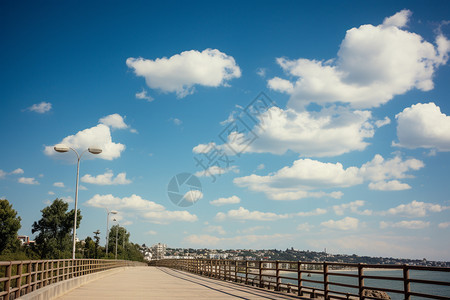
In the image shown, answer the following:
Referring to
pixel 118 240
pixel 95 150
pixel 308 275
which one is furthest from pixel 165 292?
pixel 118 240

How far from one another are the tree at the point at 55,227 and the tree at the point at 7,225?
63.4 feet

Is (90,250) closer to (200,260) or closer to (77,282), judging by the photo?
(200,260)

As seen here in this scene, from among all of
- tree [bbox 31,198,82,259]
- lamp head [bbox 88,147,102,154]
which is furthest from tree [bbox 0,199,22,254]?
lamp head [bbox 88,147,102,154]

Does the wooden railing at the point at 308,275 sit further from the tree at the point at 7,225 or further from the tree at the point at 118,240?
the tree at the point at 118,240

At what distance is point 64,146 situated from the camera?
24422 millimetres

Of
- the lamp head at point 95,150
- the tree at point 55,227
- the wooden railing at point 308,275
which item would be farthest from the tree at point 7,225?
the lamp head at point 95,150

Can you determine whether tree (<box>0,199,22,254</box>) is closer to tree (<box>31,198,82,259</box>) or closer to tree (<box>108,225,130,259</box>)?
tree (<box>31,198,82,259</box>)

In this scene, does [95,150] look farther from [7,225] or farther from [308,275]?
[7,225]

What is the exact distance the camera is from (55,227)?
327ft

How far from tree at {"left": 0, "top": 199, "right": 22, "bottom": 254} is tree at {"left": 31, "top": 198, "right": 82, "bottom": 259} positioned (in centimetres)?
1934

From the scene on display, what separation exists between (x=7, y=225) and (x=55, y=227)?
75.1ft

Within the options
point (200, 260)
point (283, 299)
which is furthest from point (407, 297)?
point (200, 260)

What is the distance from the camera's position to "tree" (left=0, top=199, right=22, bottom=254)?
76875mm

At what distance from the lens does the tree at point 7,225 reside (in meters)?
76.9
